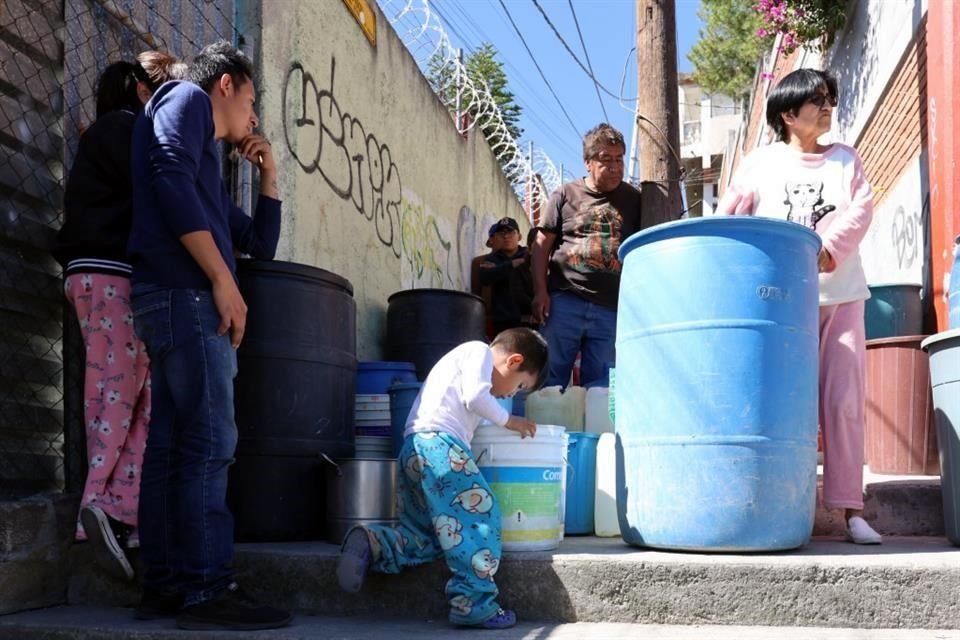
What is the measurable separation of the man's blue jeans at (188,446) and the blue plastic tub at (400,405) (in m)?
1.44

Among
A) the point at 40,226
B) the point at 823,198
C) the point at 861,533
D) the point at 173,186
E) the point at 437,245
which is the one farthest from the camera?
the point at 437,245

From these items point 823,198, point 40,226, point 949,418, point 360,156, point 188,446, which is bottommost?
point 188,446

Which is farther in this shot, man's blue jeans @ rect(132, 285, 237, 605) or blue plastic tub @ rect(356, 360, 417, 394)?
blue plastic tub @ rect(356, 360, 417, 394)

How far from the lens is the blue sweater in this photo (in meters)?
2.94

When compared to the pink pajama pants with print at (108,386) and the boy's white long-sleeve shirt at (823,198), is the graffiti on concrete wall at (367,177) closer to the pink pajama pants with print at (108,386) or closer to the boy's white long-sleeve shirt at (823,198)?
the pink pajama pants with print at (108,386)

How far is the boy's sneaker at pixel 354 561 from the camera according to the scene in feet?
9.97

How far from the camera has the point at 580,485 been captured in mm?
4039

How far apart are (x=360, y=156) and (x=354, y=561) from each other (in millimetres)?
3767

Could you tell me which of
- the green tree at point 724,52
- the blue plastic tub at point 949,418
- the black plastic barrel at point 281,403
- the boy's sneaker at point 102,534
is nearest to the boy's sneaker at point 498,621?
the black plastic barrel at point 281,403

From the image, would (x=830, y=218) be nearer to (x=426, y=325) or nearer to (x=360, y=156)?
(x=426, y=325)

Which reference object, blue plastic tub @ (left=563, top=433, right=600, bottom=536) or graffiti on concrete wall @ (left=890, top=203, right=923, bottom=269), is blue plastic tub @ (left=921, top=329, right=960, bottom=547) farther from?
graffiti on concrete wall @ (left=890, top=203, right=923, bottom=269)

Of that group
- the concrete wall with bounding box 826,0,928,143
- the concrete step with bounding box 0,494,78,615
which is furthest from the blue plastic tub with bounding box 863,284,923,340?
the concrete step with bounding box 0,494,78,615

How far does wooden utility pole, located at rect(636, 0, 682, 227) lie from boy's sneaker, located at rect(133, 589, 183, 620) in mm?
3279

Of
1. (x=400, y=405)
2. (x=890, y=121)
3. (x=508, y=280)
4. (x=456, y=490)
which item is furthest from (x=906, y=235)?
(x=456, y=490)
